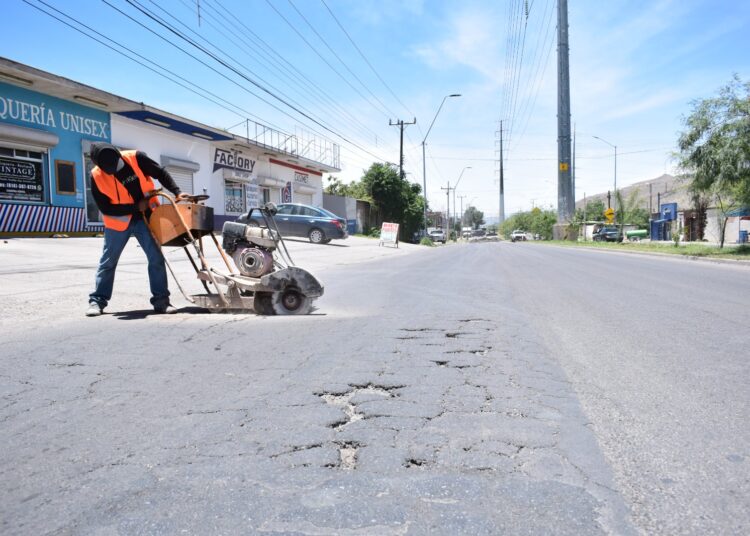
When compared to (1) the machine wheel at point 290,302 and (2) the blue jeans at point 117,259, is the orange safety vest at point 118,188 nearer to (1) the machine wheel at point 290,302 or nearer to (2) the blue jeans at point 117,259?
(2) the blue jeans at point 117,259

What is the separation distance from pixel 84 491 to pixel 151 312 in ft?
13.7

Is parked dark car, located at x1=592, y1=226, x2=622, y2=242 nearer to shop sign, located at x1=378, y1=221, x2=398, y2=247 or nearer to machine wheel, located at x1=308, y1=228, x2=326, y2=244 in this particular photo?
shop sign, located at x1=378, y1=221, x2=398, y2=247

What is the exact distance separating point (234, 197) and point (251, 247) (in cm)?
2147

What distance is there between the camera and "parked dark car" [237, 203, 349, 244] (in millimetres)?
22969

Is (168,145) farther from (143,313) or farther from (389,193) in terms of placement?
(389,193)

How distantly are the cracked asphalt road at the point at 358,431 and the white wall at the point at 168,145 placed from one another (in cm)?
1346

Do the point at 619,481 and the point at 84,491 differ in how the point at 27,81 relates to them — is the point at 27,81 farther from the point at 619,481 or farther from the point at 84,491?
the point at 619,481

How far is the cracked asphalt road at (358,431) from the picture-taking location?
204cm

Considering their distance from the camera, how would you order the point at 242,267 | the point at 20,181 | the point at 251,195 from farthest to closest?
the point at 251,195, the point at 20,181, the point at 242,267

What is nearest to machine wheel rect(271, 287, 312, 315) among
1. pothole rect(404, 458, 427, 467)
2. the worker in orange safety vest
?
the worker in orange safety vest

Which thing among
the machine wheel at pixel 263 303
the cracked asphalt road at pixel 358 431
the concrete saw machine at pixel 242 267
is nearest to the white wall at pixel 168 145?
the concrete saw machine at pixel 242 267

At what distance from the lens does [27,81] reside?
48.8ft

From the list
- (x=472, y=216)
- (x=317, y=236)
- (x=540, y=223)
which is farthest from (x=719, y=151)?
(x=472, y=216)

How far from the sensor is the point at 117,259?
Result: 18.7 feet
